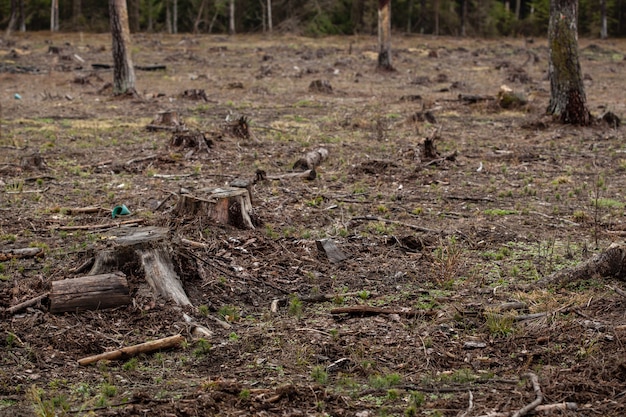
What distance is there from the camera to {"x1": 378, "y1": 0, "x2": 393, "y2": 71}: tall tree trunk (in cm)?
2434

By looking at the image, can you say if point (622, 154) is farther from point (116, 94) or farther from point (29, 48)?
point (29, 48)

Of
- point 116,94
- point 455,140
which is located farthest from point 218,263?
point 116,94

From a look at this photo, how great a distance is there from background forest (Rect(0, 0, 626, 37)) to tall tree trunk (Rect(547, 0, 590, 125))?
3045 centimetres

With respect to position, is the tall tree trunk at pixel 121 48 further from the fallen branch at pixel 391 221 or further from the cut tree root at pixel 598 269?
the cut tree root at pixel 598 269

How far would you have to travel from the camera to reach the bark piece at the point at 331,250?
7.04 metres

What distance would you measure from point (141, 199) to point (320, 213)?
2.20 meters

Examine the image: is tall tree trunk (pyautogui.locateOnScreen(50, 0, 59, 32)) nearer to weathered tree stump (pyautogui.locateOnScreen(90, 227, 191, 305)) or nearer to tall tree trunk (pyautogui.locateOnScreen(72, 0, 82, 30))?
tall tree trunk (pyautogui.locateOnScreen(72, 0, 82, 30))

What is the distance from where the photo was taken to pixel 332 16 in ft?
158

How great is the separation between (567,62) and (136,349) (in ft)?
37.0

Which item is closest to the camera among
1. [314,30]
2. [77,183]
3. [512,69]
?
[77,183]

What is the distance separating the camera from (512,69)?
27.0 metres

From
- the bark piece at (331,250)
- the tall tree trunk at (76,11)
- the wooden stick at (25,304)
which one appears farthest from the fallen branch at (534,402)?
the tall tree trunk at (76,11)

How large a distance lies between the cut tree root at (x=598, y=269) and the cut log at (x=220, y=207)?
2.99m

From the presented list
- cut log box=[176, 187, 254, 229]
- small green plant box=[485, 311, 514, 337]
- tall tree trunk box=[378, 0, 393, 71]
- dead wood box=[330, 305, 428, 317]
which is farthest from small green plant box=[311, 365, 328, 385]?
tall tree trunk box=[378, 0, 393, 71]
